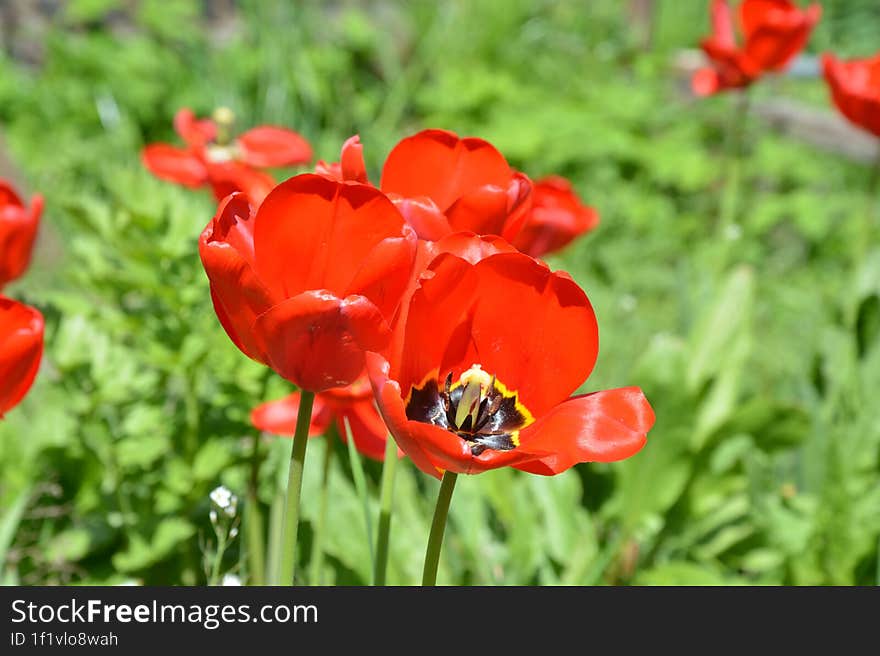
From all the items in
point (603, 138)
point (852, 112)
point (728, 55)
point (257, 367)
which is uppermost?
point (603, 138)

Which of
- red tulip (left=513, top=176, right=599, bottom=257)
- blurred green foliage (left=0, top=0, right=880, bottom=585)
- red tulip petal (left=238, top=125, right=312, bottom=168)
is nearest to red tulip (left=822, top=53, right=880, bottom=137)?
blurred green foliage (left=0, top=0, right=880, bottom=585)

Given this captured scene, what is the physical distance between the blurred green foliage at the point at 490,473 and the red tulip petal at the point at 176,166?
0.03m

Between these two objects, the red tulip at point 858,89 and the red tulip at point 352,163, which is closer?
the red tulip at point 352,163

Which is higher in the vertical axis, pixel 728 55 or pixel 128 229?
pixel 728 55

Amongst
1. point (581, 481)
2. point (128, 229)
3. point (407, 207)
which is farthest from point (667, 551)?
point (407, 207)

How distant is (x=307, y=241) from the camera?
0.77 meters

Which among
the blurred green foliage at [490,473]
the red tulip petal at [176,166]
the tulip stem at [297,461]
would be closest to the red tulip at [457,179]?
the tulip stem at [297,461]

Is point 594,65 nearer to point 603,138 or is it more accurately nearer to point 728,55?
point 603,138

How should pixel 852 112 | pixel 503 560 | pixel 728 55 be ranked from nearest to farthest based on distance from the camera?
pixel 503 560 < pixel 852 112 < pixel 728 55

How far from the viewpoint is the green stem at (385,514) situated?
3.19 feet

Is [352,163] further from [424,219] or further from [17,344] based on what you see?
[17,344]

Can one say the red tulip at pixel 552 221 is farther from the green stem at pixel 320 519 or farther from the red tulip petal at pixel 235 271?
the red tulip petal at pixel 235 271

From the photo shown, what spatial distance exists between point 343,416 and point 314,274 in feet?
1.11

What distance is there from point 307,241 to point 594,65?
200 inches
